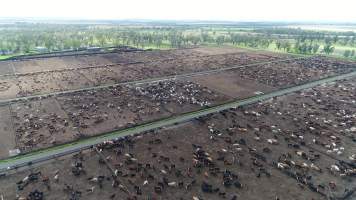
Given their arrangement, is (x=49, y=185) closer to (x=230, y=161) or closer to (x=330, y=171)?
(x=230, y=161)

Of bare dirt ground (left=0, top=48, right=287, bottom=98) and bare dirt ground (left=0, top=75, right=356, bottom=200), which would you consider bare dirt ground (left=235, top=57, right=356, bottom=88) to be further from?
bare dirt ground (left=0, top=75, right=356, bottom=200)

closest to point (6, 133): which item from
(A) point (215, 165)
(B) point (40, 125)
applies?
(B) point (40, 125)

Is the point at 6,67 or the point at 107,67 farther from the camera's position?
the point at 107,67

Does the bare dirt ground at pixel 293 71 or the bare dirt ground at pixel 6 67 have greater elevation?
the bare dirt ground at pixel 293 71

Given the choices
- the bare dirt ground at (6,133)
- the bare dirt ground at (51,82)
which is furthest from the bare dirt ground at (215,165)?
the bare dirt ground at (51,82)

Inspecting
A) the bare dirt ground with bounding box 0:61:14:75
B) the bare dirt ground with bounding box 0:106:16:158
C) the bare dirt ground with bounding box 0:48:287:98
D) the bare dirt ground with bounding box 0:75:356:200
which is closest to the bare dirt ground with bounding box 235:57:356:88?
the bare dirt ground with bounding box 0:48:287:98

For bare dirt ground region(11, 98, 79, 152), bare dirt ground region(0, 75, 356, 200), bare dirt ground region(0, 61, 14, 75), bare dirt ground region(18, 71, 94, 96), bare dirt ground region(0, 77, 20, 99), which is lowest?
bare dirt ground region(0, 75, 356, 200)

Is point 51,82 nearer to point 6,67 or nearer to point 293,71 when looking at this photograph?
point 6,67

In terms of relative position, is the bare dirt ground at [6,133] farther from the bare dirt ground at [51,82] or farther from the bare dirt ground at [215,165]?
the bare dirt ground at [51,82]

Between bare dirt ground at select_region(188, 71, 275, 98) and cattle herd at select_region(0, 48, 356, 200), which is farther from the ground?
bare dirt ground at select_region(188, 71, 275, 98)
